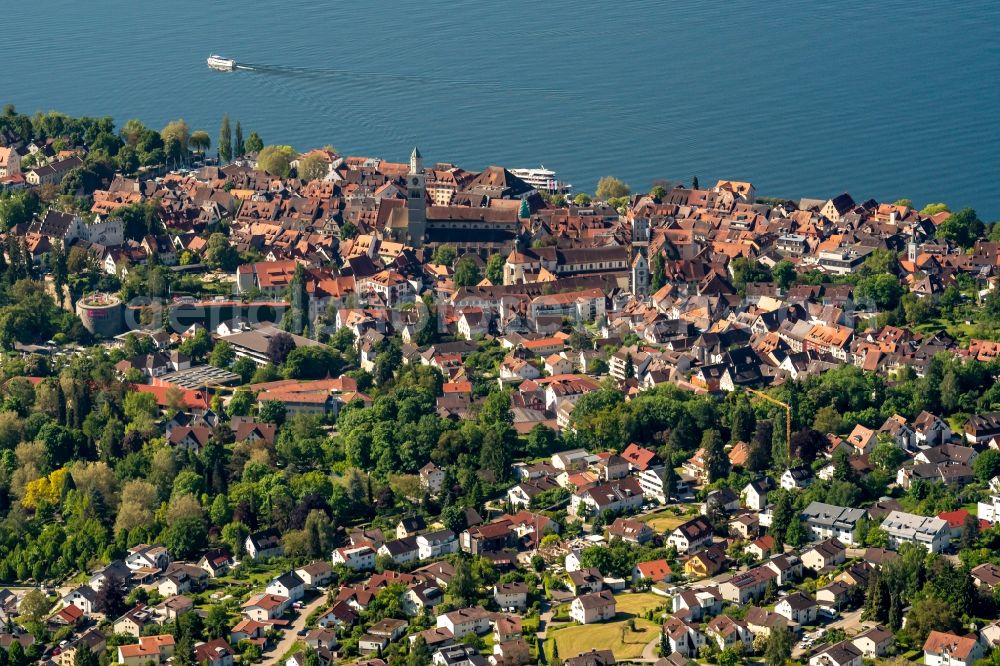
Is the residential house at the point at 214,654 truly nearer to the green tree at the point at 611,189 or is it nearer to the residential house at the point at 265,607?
the residential house at the point at 265,607

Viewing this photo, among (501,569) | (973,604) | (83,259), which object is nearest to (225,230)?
(83,259)

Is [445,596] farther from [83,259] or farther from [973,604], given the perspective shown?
[83,259]

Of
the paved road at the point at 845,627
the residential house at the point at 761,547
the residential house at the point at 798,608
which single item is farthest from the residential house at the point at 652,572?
the paved road at the point at 845,627

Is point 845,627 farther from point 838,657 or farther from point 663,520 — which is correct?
point 663,520

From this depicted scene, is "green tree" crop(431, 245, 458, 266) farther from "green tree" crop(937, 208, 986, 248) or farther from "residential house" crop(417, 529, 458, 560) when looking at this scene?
"residential house" crop(417, 529, 458, 560)

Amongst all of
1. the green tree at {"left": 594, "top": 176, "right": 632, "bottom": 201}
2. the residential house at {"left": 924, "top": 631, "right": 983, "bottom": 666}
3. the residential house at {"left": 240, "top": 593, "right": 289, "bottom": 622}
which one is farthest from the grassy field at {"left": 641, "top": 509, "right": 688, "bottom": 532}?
the green tree at {"left": 594, "top": 176, "right": 632, "bottom": 201}

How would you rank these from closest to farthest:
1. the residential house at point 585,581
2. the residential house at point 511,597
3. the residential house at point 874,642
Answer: the residential house at point 874,642 < the residential house at point 511,597 < the residential house at point 585,581

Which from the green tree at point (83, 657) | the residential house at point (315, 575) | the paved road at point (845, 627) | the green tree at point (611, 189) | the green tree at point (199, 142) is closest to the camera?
the paved road at point (845, 627)

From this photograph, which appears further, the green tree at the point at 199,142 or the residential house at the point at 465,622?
the green tree at the point at 199,142
